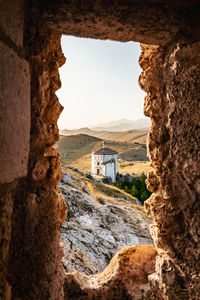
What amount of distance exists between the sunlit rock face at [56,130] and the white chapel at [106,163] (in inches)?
1257

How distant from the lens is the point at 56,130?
208 centimetres

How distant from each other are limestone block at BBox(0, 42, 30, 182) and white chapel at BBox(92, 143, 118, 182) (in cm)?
3248

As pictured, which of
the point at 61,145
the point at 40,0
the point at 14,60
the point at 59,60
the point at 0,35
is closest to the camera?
the point at 0,35

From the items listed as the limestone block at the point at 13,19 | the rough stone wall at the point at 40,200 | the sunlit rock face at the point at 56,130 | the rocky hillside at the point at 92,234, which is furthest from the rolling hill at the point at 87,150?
the limestone block at the point at 13,19

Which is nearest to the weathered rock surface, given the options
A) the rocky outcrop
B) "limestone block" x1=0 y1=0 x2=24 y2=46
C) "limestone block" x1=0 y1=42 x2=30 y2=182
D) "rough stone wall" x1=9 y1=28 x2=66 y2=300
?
the rocky outcrop

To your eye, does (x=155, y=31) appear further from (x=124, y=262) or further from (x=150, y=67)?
(x=124, y=262)

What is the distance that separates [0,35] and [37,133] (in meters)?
0.75

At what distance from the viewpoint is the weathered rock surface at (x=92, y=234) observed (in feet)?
13.4

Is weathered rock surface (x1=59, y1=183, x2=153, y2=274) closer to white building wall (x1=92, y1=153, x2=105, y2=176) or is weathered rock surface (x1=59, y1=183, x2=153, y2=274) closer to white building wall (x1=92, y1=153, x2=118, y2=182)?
white building wall (x1=92, y1=153, x2=118, y2=182)

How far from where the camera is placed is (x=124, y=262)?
2643mm

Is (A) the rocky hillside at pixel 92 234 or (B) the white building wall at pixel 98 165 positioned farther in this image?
(B) the white building wall at pixel 98 165

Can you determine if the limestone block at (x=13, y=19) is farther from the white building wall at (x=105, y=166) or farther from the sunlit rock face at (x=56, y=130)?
the white building wall at (x=105, y=166)

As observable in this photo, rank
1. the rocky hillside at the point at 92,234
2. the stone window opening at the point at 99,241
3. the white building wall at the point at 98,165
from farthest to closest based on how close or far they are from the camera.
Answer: the white building wall at the point at 98,165, the rocky hillside at the point at 92,234, the stone window opening at the point at 99,241

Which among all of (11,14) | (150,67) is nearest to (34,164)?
(11,14)
